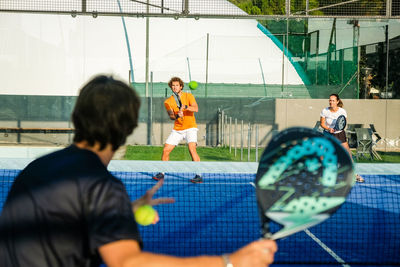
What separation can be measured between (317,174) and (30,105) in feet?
35.2

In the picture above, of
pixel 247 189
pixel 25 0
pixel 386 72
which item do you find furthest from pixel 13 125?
pixel 386 72

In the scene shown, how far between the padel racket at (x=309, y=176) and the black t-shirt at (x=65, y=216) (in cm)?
50

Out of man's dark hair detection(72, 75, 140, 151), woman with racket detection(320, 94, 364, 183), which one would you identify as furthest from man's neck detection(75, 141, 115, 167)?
woman with racket detection(320, 94, 364, 183)

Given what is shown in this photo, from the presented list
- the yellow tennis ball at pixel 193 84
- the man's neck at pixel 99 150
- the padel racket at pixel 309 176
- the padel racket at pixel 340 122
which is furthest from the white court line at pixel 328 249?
the yellow tennis ball at pixel 193 84

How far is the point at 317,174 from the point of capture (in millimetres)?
1690

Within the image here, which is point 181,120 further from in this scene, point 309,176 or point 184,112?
point 309,176

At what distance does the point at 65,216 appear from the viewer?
1.33 metres

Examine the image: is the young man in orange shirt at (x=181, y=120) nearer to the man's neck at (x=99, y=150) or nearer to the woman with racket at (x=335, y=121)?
the woman with racket at (x=335, y=121)

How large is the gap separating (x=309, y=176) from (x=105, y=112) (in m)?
0.69

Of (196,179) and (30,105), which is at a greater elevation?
(30,105)

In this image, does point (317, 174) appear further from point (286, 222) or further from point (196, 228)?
point (196, 228)

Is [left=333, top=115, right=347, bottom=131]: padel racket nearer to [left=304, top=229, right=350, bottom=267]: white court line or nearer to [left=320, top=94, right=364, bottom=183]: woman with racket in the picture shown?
[left=320, top=94, right=364, bottom=183]: woman with racket

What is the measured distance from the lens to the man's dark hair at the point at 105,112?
1.42 metres

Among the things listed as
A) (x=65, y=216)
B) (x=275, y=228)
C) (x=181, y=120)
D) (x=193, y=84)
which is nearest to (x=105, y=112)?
(x=65, y=216)
